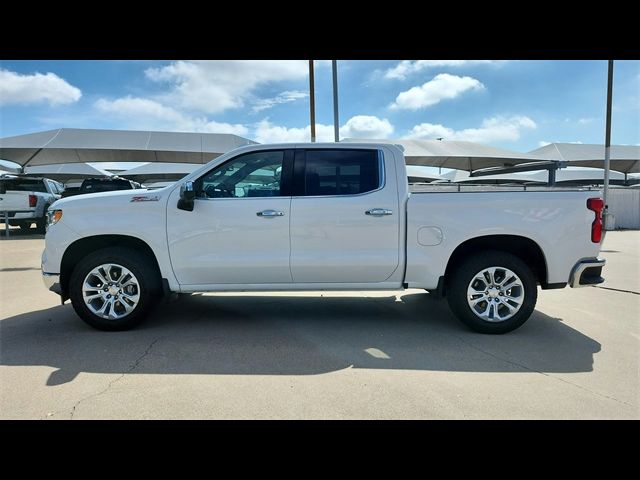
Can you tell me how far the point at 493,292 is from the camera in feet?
A: 13.2

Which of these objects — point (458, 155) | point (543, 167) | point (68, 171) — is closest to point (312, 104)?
point (458, 155)

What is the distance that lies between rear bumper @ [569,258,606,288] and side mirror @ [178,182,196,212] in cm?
400

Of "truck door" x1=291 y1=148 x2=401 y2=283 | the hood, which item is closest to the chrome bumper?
the hood

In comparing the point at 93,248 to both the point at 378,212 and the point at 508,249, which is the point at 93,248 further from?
the point at 508,249

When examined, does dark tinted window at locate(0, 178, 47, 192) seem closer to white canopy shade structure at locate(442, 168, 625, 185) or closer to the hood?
the hood

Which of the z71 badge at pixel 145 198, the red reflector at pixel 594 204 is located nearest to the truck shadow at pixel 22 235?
the z71 badge at pixel 145 198

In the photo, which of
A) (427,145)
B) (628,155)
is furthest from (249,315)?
(628,155)

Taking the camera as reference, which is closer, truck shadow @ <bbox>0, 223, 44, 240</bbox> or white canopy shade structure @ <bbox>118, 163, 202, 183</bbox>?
truck shadow @ <bbox>0, 223, 44, 240</bbox>

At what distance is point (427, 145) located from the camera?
20.4 m

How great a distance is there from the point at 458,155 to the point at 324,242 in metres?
Answer: 17.1

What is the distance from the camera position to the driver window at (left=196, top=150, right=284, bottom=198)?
413cm

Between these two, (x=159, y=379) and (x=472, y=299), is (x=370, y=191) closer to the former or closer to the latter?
(x=472, y=299)

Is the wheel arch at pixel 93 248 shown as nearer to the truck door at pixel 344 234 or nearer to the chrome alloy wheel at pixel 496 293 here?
the truck door at pixel 344 234
